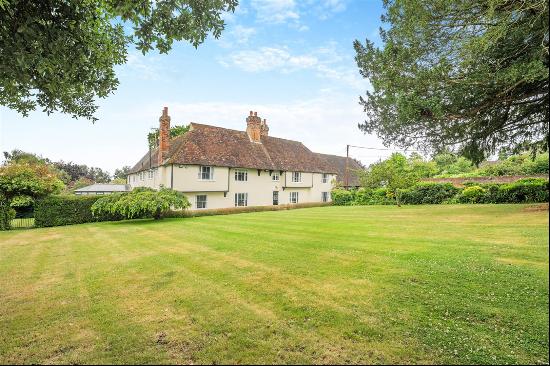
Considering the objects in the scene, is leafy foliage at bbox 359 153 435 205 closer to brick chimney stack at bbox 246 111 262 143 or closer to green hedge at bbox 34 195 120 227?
brick chimney stack at bbox 246 111 262 143

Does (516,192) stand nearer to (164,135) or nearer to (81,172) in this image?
(164,135)

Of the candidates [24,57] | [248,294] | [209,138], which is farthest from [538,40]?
[209,138]

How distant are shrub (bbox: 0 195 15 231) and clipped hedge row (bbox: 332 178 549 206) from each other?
31229 mm

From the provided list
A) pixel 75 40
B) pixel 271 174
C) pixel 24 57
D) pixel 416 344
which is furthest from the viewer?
pixel 271 174

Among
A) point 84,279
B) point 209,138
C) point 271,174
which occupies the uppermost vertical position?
point 209,138

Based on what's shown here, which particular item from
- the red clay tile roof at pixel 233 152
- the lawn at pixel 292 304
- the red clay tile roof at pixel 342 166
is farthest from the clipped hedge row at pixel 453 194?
the red clay tile roof at pixel 342 166

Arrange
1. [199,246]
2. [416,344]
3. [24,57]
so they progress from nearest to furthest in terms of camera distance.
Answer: [416,344]
[24,57]
[199,246]

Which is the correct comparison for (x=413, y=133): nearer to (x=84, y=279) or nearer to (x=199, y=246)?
(x=199, y=246)

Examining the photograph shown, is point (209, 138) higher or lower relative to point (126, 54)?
higher

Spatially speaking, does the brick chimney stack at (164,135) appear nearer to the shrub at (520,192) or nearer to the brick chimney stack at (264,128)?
the brick chimney stack at (264,128)

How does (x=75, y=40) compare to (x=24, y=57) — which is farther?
(x=75, y=40)

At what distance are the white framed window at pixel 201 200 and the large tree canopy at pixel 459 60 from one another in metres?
24.0

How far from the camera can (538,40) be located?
7.01 m

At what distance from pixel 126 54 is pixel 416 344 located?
827cm
